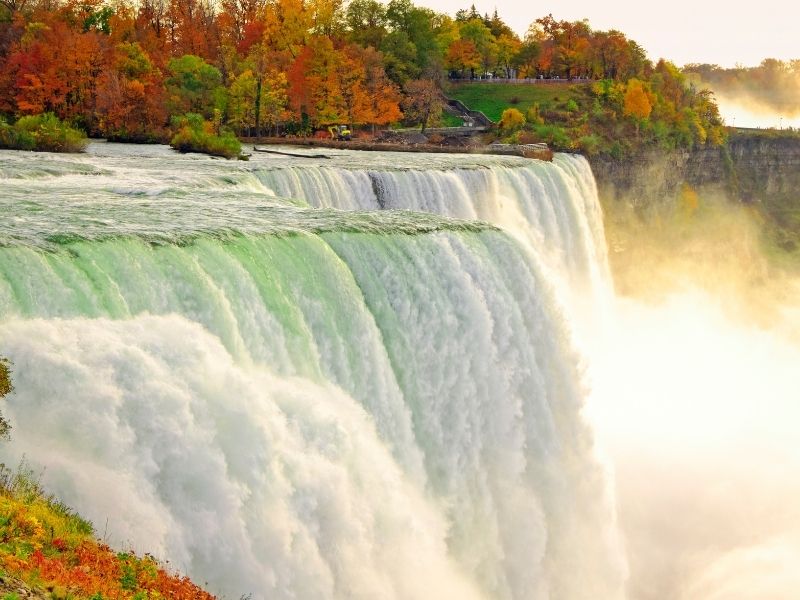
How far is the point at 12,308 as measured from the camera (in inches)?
424

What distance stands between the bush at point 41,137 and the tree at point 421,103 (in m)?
27.0

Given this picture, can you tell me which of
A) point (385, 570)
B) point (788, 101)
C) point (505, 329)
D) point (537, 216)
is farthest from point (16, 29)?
point (788, 101)

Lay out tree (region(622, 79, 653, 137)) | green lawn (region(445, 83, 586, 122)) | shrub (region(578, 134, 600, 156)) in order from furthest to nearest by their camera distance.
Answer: green lawn (region(445, 83, 586, 122)) → tree (region(622, 79, 653, 137)) → shrub (region(578, 134, 600, 156))

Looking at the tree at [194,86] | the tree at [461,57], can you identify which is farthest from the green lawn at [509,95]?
the tree at [194,86]

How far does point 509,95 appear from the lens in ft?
220

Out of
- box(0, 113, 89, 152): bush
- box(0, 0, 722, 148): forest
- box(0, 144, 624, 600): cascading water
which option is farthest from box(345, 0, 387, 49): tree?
box(0, 144, 624, 600): cascading water

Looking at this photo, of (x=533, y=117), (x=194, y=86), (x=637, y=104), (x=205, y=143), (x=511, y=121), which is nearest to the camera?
(x=205, y=143)

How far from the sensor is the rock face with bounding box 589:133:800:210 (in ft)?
168

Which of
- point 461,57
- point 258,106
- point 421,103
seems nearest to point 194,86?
point 258,106

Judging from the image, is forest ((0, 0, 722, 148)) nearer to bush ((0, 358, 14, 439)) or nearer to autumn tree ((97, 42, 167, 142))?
autumn tree ((97, 42, 167, 142))

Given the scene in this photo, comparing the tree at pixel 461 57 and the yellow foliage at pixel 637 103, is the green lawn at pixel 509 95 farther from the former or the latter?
the yellow foliage at pixel 637 103

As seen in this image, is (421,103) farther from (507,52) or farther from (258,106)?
(507,52)

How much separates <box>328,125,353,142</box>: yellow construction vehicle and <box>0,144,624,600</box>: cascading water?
26.7 metres

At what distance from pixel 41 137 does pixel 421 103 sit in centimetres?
2927
